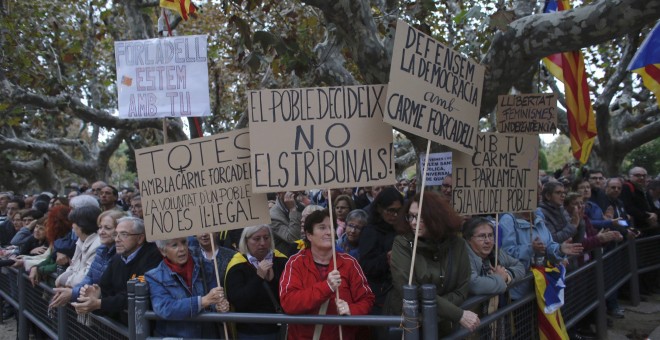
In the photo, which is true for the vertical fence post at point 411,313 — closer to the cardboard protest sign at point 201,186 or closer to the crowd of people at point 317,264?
the crowd of people at point 317,264

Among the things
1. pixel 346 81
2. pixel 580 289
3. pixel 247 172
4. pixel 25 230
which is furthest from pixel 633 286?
pixel 25 230

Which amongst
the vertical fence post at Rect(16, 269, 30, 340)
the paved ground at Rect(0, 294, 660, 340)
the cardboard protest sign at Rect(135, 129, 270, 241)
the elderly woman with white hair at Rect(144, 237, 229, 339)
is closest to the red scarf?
the elderly woman with white hair at Rect(144, 237, 229, 339)

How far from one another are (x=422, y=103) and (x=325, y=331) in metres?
1.59

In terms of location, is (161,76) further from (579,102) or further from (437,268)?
(579,102)

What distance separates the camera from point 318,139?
3.87 meters

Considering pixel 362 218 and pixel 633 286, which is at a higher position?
pixel 362 218

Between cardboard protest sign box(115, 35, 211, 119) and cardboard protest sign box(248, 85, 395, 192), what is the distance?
904 mm

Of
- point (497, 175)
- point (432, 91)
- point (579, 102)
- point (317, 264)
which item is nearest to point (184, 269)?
point (317, 264)

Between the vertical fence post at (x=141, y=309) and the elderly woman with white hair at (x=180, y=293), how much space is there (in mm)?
62

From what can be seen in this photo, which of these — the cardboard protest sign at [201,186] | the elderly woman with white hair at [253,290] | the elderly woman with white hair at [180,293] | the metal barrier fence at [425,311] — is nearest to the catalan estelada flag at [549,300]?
the metal barrier fence at [425,311]

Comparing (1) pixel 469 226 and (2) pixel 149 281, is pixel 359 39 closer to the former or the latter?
(1) pixel 469 226

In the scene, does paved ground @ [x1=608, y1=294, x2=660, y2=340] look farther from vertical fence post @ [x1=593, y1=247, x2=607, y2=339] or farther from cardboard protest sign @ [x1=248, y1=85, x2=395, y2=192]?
cardboard protest sign @ [x1=248, y1=85, x2=395, y2=192]

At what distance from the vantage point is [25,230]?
7.86 metres

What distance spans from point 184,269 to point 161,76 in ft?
4.97
